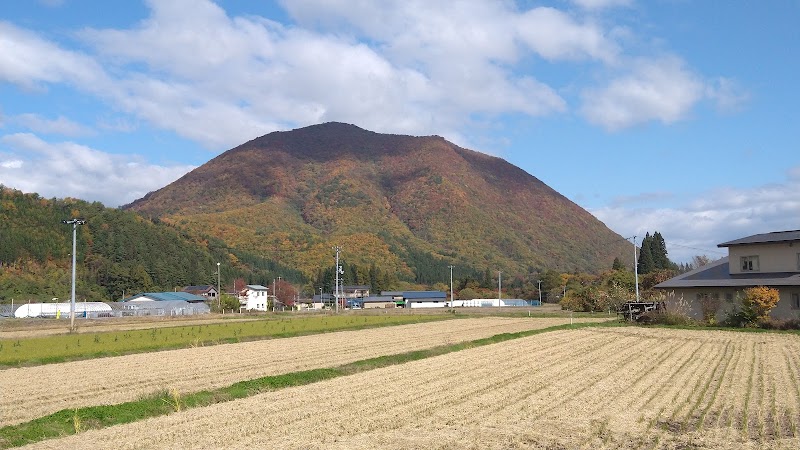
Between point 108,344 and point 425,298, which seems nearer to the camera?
point 108,344

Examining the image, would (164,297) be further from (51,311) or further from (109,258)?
(51,311)

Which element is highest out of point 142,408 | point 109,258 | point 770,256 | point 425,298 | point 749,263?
point 109,258

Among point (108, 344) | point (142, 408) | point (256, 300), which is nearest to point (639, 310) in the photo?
point (108, 344)

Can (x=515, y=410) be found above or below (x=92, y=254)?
below

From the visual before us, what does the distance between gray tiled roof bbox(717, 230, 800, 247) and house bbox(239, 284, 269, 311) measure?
3176 inches

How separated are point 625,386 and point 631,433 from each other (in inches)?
241

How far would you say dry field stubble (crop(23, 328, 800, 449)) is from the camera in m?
12.0

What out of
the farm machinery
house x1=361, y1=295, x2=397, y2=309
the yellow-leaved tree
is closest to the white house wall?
the yellow-leaved tree

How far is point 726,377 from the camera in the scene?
2000 cm

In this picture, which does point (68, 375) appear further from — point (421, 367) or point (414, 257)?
point (414, 257)

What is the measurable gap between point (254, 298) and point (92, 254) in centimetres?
2705

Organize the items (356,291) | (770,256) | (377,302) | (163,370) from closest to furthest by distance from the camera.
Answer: (163,370)
(770,256)
(377,302)
(356,291)

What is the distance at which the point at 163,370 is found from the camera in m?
22.8

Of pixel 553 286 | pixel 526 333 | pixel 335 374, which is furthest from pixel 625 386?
pixel 553 286
